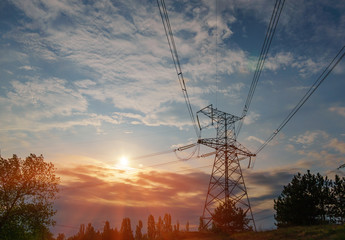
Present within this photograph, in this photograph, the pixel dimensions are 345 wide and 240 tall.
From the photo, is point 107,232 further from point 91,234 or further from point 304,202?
point 304,202

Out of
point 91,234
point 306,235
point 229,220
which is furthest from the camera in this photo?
point 91,234

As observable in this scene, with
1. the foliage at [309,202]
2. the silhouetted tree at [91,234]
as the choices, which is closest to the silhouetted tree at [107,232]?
the silhouetted tree at [91,234]

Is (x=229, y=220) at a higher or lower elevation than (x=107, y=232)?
higher

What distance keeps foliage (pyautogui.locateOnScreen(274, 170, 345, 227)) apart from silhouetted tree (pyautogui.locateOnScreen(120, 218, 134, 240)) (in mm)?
157972

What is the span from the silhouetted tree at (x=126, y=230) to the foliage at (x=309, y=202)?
6219 inches

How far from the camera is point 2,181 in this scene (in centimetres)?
3497

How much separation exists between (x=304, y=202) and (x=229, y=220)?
19197 millimetres

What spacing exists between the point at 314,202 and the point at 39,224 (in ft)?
159

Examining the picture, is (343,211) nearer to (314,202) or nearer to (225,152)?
(314,202)

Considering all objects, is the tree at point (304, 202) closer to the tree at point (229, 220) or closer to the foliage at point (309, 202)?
the foliage at point (309, 202)

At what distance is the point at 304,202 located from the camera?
155 feet

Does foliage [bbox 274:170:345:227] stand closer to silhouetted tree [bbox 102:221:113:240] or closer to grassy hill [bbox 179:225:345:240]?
grassy hill [bbox 179:225:345:240]

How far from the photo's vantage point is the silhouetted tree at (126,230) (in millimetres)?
186212

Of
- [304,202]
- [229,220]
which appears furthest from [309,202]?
[229,220]
